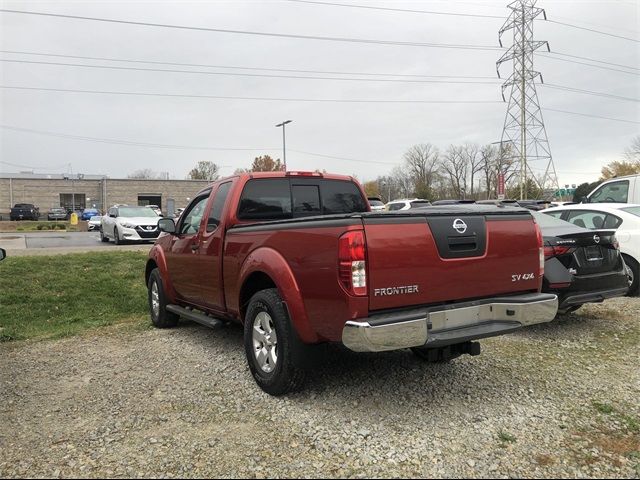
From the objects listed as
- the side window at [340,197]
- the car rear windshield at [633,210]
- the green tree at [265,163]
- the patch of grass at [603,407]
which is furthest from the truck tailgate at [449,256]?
the green tree at [265,163]

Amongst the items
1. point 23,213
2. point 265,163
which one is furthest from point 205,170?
point 23,213

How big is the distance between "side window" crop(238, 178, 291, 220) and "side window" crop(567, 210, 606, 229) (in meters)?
5.77

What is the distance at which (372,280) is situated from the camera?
3.42 meters

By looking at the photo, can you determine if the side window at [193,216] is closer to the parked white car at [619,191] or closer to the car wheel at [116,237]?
the parked white car at [619,191]

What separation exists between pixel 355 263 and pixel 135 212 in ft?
59.6

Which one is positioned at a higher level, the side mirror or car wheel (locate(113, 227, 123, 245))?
the side mirror

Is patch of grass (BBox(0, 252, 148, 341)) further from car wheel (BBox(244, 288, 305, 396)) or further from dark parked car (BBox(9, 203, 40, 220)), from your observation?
dark parked car (BBox(9, 203, 40, 220))

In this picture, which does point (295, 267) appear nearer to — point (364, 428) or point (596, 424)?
point (364, 428)

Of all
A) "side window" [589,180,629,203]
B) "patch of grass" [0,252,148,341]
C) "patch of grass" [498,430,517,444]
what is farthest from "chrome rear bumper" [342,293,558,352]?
"side window" [589,180,629,203]

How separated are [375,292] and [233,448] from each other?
1.38m

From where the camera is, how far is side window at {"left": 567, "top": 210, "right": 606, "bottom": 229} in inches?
340

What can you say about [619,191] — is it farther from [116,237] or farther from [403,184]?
[403,184]

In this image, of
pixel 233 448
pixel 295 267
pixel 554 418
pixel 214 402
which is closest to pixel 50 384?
pixel 214 402

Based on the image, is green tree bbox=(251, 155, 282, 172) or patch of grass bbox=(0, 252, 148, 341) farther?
green tree bbox=(251, 155, 282, 172)
